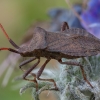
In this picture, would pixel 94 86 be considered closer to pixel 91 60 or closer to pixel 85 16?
pixel 91 60

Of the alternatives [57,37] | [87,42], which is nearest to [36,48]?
[57,37]

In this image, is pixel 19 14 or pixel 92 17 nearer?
pixel 92 17

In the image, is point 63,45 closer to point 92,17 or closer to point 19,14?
point 92,17

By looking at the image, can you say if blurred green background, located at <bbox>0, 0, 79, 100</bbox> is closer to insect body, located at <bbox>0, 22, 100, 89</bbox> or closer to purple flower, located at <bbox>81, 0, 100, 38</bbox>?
purple flower, located at <bbox>81, 0, 100, 38</bbox>

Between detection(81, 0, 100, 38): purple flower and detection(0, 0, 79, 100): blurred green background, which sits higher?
detection(81, 0, 100, 38): purple flower

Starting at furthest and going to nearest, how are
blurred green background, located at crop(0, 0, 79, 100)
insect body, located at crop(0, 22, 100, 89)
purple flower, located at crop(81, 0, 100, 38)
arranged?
blurred green background, located at crop(0, 0, 79, 100) → purple flower, located at crop(81, 0, 100, 38) → insect body, located at crop(0, 22, 100, 89)

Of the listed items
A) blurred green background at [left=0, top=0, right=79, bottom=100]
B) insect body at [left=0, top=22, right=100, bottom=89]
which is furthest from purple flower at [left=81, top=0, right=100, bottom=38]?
blurred green background at [left=0, top=0, right=79, bottom=100]

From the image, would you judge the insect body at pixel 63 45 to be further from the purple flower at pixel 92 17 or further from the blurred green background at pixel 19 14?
the blurred green background at pixel 19 14

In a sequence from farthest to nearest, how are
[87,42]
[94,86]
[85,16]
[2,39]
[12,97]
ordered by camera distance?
[2,39], [12,97], [85,16], [87,42], [94,86]

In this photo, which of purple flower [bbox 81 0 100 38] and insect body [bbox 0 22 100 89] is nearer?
insect body [bbox 0 22 100 89]

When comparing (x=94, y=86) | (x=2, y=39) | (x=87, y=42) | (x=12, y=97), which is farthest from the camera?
(x=2, y=39)

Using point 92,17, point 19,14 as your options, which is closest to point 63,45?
point 92,17
